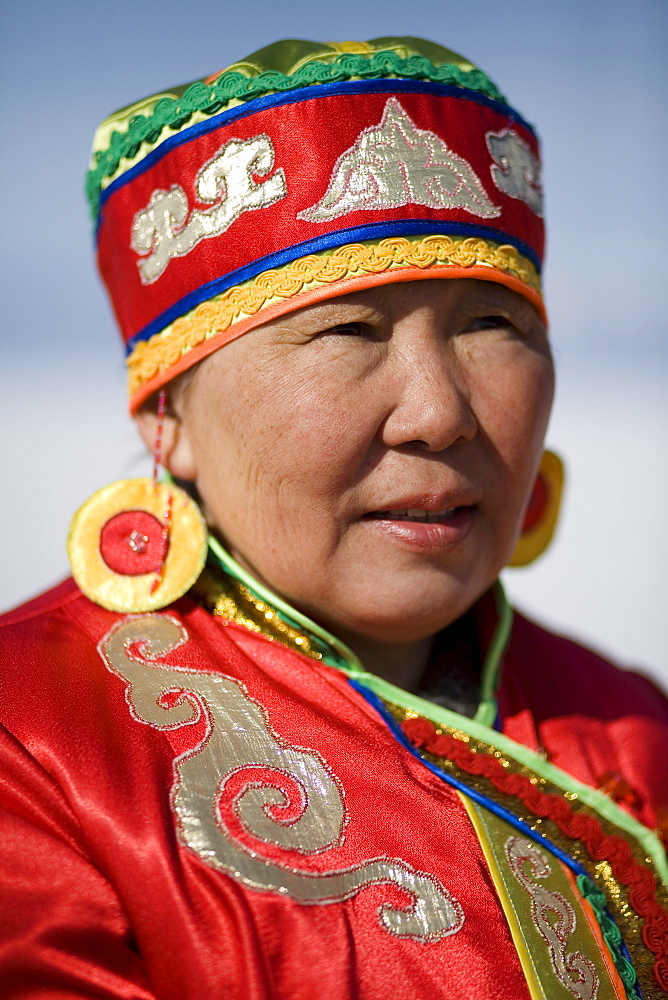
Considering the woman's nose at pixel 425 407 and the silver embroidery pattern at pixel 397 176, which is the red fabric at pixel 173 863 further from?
the silver embroidery pattern at pixel 397 176

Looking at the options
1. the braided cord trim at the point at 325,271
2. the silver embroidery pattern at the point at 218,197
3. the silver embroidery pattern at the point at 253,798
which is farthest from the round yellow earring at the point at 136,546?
the silver embroidery pattern at the point at 218,197

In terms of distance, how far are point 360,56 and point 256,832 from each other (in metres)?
1.14

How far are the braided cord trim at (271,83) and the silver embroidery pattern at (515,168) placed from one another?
0.09 meters

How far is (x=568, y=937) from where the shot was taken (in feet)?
4.71

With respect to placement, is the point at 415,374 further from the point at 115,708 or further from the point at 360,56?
the point at 115,708

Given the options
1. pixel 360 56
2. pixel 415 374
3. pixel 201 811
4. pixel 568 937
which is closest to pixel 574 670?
pixel 568 937

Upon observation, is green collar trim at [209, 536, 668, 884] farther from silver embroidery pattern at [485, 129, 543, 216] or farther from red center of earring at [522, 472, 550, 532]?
silver embroidery pattern at [485, 129, 543, 216]

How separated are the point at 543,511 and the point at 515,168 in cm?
69

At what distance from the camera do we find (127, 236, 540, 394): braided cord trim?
153 centimetres

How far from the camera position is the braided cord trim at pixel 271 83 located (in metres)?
1.60

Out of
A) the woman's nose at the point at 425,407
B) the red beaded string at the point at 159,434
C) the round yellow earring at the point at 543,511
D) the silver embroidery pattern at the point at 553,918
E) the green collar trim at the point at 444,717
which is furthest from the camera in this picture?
the round yellow earring at the point at 543,511

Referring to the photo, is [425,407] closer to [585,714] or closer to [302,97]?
[302,97]

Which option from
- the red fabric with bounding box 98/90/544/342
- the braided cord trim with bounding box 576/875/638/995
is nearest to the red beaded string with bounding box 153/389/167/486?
the red fabric with bounding box 98/90/544/342

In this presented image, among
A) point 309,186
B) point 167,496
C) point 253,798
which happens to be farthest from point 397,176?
point 253,798
